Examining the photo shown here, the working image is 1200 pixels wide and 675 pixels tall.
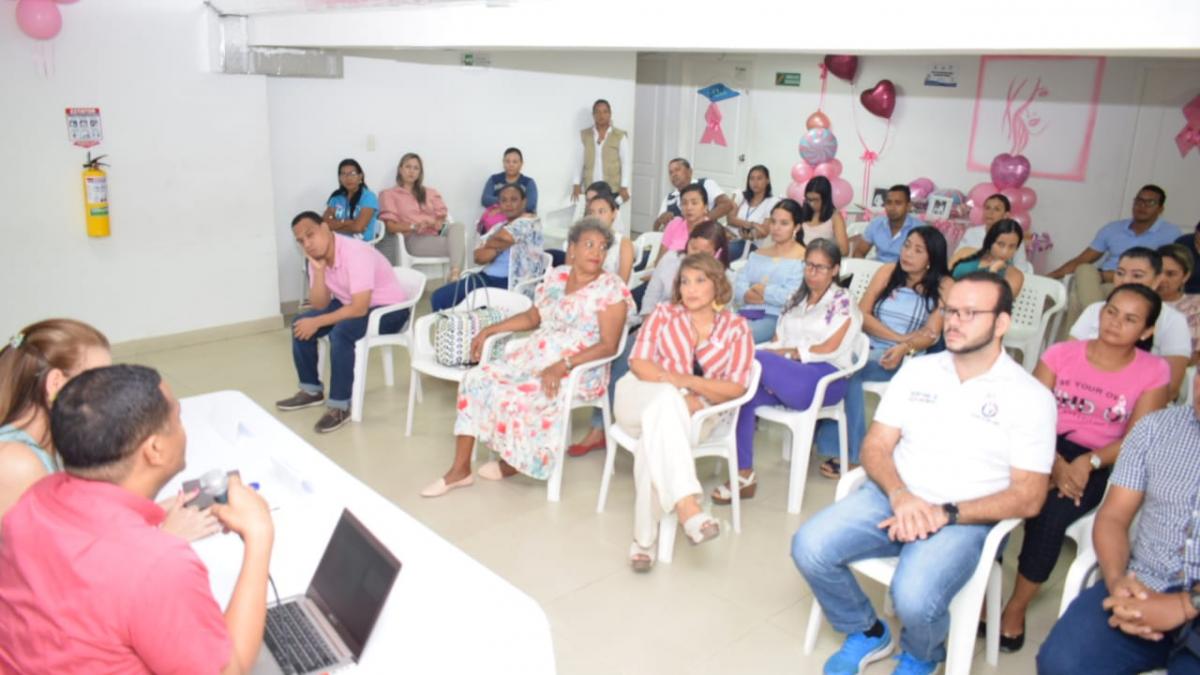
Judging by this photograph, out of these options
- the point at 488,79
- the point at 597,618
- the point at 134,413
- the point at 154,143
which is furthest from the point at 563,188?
the point at 134,413

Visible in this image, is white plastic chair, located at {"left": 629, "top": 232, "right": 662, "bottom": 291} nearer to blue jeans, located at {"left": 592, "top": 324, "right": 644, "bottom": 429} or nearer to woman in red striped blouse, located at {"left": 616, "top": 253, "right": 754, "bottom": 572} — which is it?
blue jeans, located at {"left": 592, "top": 324, "right": 644, "bottom": 429}

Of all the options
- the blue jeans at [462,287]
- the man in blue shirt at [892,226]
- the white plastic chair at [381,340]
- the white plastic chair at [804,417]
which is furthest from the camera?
the man in blue shirt at [892,226]

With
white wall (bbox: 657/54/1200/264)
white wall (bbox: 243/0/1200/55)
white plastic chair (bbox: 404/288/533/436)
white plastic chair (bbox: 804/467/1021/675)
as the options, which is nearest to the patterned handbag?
white plastic chair (bbox: 404/288/533/436)

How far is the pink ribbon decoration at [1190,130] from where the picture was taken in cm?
610

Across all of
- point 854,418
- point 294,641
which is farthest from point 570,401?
point 294,641

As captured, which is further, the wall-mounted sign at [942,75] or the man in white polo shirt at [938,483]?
the wall-mounted sign at [942,75]

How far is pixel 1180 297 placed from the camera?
3.88m

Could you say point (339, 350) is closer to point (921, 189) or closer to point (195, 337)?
point (195, 337)

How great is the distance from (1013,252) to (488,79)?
429cm

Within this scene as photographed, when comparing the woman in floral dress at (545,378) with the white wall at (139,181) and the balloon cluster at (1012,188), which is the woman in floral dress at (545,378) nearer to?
the white wall at (139,181)

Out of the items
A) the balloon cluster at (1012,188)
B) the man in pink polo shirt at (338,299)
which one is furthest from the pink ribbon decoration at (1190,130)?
the man in pink polo shirt at (338,299)

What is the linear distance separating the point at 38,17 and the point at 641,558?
426cm

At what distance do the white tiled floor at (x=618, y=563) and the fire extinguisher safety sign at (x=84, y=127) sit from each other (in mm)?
1901

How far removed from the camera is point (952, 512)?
2.51 meters
